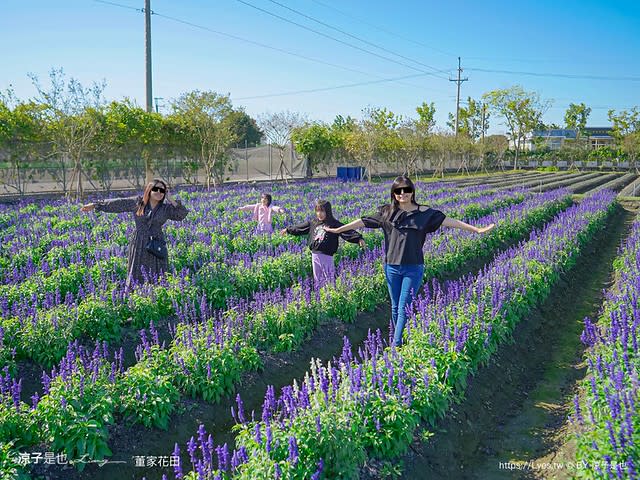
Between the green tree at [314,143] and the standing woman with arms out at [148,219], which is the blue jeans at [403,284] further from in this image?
the green tree at [314,143]

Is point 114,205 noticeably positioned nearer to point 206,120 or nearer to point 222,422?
point 222,422

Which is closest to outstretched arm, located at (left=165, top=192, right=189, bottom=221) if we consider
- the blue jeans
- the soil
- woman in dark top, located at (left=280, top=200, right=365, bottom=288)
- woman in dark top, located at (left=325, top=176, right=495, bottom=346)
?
woman in dark top, located at (left=280, top=200, right=365, bottom=288)

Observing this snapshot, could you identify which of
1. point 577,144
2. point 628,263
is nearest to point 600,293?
point 628,263

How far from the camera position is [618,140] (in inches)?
2709

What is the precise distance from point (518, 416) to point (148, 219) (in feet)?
16.3

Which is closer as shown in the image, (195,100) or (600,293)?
(600,293)

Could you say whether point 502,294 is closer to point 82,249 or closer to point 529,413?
point 529,413

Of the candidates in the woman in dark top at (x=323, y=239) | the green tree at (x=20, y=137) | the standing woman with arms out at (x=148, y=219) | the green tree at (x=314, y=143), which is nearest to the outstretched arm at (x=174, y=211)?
the standing woman with arms out at (x=148, y=219)

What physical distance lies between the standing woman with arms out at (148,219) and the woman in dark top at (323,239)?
5.57 feet

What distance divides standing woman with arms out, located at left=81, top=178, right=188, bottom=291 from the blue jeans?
113 inches

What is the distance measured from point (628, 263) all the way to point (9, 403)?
8.89 metres

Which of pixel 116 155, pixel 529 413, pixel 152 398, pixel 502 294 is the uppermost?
pixel 116 155

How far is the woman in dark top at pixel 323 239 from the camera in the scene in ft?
23.3

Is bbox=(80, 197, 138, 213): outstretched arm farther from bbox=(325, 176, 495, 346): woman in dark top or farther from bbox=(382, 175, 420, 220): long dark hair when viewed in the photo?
bbox=(382, 175, 420, 220): long dark hair
